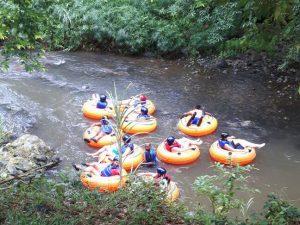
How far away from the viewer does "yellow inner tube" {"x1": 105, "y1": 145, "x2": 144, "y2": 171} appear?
23.8 feet

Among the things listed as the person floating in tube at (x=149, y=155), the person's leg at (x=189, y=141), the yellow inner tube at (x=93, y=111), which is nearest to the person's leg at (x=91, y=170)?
the person floating in tube at (x=149, y=155)

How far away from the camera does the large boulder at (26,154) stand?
22.3 feet

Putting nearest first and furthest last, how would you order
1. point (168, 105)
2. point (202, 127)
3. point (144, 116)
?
1. point (202, 127)
2. point (144, 116)
3. point (168, 105)

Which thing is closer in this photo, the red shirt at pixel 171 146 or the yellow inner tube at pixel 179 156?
the yellow inner tube at pixel 179 156

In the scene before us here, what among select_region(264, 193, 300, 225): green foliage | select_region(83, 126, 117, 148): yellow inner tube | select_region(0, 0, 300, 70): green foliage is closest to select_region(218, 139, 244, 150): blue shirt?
select_region(83, 126, 117, 148): yellow inner tube

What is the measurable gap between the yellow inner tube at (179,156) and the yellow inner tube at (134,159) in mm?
397

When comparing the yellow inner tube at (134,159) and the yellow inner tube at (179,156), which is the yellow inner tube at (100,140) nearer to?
the yellow inner tube at (134,159)

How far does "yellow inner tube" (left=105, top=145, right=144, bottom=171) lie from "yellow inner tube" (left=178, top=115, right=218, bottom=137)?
1.31 metres

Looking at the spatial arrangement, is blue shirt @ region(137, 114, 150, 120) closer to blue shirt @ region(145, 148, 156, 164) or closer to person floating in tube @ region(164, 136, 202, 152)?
person floating in tube @ region(164, 136, 202, 152)

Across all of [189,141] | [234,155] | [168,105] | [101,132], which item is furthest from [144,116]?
[234,155]

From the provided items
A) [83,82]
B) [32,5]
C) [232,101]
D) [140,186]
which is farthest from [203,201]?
[83,82]

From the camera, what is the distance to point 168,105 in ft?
32.0

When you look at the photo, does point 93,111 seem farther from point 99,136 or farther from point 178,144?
point 178,144

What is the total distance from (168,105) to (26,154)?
3.65 m
